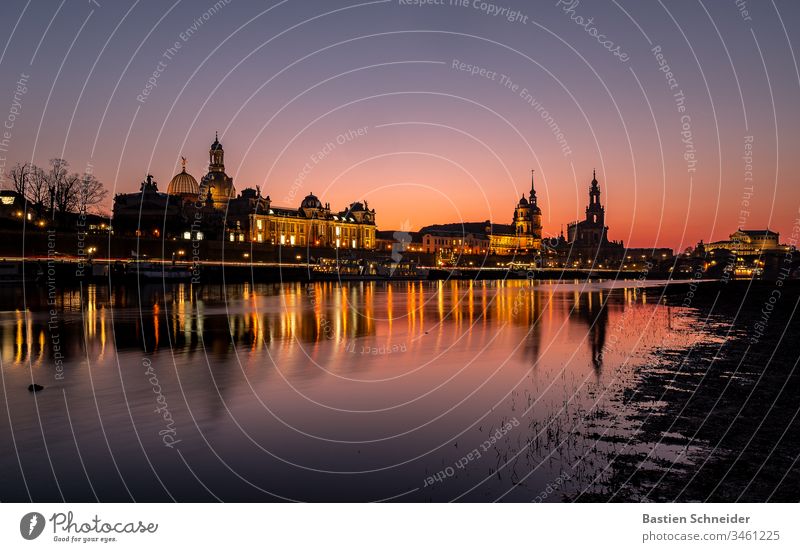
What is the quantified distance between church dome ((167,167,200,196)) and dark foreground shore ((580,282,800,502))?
540 ft

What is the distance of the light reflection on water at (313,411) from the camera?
12203 millimetres

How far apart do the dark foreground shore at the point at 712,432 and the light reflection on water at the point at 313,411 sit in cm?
58

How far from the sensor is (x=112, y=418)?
663 inches

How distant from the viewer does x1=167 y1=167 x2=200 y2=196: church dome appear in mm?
175500

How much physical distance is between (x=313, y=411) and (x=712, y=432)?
379 inches

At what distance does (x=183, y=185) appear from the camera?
17600 cm

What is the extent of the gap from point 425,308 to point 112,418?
147 feet

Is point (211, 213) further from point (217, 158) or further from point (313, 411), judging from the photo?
point (313, 411)

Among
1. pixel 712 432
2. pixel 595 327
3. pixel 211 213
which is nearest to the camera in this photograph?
pixel 712 432

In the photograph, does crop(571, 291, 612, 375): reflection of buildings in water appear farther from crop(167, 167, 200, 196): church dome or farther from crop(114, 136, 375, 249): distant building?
crop(167, 167, 200, 196): church dome

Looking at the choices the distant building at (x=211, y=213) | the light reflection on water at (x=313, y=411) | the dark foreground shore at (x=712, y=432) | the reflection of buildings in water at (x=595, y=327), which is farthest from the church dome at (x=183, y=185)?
the dark foreground shore at (x=712, y=432)

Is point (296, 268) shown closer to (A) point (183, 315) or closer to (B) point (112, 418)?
(A) point (183, 315)

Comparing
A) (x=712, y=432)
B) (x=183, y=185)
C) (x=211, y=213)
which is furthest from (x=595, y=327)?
(x=183, y=185)

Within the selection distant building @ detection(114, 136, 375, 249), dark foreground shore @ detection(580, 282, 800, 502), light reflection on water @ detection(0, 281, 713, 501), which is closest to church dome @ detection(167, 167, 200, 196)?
distant building @ detection(114, 136, 375, 249)
